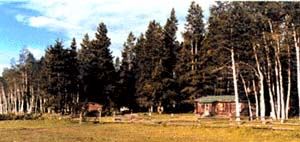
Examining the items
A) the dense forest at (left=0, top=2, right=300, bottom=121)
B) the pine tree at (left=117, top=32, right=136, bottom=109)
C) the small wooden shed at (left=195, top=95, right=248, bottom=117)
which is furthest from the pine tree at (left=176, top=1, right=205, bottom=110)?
the pine tree at (left=117, top=32, right=136, bottom=109)

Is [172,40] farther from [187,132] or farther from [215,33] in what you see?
[187,132]

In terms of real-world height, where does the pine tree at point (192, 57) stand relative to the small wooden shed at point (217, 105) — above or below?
above

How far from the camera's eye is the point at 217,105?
78.0 meters

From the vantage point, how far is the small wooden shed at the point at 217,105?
76.6 meters

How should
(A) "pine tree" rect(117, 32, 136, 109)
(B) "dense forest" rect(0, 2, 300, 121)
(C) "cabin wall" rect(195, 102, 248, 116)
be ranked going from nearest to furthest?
(B) "dense forest" rect(0, 2, 300, 121) → (C) "cabin wall" rect(195, 102, 248, 116) → (A) "pine tree" rect(117, 32, 136, 109)

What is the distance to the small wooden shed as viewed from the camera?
7662 cm

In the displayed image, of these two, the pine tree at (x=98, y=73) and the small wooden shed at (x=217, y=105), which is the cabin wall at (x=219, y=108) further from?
the pine tree at (x=98, y=73)

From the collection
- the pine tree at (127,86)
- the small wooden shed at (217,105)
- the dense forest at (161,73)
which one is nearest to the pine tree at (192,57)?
the dense forest at (161,73)

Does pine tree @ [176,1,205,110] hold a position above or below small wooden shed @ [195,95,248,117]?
above

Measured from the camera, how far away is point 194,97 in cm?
8400

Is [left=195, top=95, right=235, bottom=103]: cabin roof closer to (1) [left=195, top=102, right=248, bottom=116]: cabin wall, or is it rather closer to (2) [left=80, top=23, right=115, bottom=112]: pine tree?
(1) [left=195, top=102, right=248, bottom=116]: cabin wall

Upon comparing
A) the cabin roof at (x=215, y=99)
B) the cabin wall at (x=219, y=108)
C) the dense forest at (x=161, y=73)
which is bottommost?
the cabin wall at (x=219, y=108)

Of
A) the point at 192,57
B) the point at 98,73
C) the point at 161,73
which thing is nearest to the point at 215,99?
the point at 192,57

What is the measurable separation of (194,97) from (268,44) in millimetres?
27892
